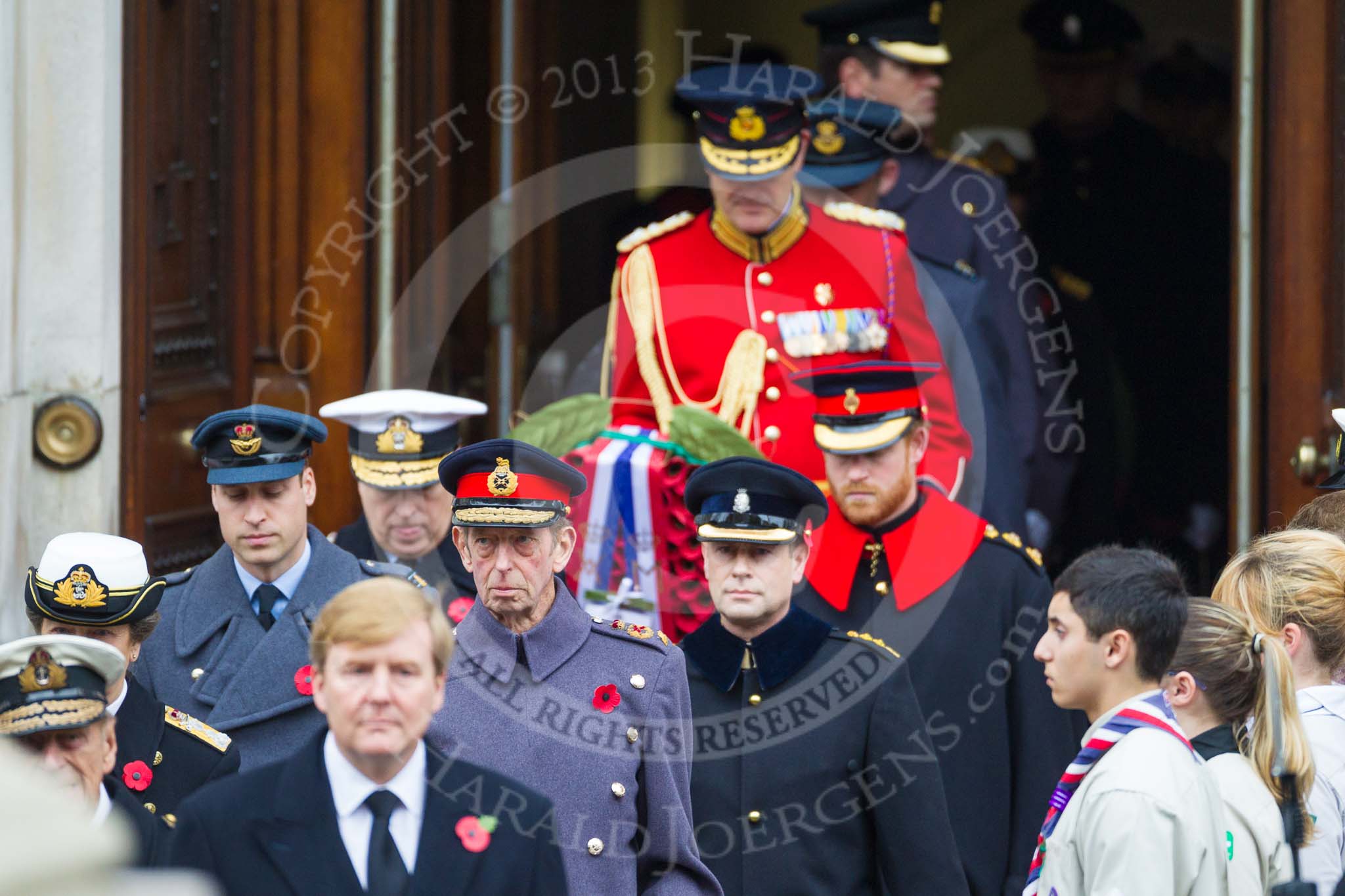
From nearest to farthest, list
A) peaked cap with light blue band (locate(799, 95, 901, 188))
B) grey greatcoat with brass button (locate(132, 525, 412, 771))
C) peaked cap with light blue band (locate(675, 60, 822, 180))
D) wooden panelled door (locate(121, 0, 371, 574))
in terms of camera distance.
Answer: grey greatcoat with brass button (locate(132, 525, 412, 771)) < peaked cap with light blue band (locate(675, 60, 822, 180)) < wooden panelled door (locate(121, 0, 371, 574)) < peaked cap with light blue band (locate(799, 95, 901, 188))

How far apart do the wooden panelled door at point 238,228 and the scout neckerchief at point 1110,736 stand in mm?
3170

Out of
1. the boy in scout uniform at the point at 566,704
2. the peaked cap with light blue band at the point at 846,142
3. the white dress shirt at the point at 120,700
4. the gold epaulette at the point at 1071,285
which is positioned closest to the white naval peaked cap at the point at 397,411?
the peaked cap with light blue band at the point at 846,142

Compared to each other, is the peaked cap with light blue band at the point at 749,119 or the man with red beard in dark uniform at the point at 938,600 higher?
the peaked cap with light blue band at the point at 749,119

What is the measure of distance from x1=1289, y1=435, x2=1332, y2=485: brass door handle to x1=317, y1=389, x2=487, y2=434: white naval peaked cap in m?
2.48

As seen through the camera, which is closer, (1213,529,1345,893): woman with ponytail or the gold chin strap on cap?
(1213,529,1345,893): woman with ponytail

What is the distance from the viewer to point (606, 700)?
12.5 feet

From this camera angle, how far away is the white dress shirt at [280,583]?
175 inches

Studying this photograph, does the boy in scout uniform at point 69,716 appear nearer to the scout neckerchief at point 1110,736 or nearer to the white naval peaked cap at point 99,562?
the white naval peaked cap at point 99,562

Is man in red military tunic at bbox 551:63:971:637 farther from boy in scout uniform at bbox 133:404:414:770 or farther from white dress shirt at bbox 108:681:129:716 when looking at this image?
white dress shirt at bbox 108:681:129:716

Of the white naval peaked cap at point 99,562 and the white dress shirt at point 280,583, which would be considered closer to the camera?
the white naval peaked cap at point 99,562

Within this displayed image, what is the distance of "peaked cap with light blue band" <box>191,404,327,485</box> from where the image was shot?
451 cm

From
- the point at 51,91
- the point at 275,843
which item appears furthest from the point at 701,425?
the point at 275,843

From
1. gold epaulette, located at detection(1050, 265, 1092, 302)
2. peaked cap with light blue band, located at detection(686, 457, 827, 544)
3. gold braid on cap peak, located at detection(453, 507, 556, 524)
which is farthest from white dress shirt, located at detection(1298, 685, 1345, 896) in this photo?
gold epaulette, located at detection(1050, 265, 1092, 302)

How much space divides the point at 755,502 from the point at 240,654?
1.10 metres
